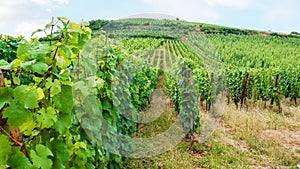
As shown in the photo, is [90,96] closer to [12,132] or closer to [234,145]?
[12,132]

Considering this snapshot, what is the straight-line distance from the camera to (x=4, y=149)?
1375 mm

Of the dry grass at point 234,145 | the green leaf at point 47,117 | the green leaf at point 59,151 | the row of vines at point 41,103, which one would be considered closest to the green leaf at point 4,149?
the row of vines at point 41,103

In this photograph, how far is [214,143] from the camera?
6859mm

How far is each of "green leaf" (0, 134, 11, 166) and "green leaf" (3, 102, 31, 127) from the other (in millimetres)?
88

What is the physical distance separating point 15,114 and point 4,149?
180mm

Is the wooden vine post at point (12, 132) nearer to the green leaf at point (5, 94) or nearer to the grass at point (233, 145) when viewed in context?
the green leaf at point (5, 94)

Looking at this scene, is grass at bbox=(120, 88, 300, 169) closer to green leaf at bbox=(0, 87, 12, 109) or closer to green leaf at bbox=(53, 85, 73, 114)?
green leaf at bbox=(53, 85, 73, 114)

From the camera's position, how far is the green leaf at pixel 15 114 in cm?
134

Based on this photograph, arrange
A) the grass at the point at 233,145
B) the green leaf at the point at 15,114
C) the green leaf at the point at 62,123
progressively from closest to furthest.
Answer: the green leaf at the point at 15,114, the green leaf at the point at 62,123, the grass at the point at 233,145

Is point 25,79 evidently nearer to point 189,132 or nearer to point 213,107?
point 189,132

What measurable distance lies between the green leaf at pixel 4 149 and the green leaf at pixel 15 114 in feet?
0.29

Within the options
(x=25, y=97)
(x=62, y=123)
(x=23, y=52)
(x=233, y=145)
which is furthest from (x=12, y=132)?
(x=233, y=145)

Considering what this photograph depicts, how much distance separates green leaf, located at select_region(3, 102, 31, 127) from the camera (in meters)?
1.34

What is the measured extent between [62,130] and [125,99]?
128 inches
